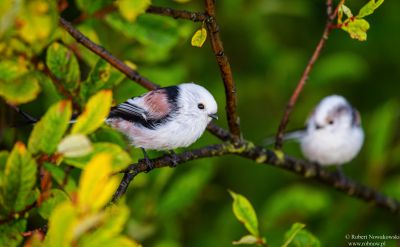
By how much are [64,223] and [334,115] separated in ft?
10.2

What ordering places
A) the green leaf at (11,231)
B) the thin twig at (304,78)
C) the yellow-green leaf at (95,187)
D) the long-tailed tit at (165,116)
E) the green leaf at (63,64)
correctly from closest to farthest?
1. the yellow-green leaf at (95,187)
2. the green leaf at (11,231)
3. the green leaf at (63,64)
4. the thin twig at (304,78)
5. the long-tailed tit at (165,116)

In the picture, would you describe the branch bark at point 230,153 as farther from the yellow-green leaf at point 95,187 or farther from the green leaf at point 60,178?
the yellow-green leaf at point 95,187

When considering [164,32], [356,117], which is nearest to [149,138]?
[164,32]

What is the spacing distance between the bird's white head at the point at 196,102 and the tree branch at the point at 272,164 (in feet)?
0.73

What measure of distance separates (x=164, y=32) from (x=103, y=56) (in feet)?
1.29

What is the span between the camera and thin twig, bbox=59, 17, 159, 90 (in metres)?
1.86

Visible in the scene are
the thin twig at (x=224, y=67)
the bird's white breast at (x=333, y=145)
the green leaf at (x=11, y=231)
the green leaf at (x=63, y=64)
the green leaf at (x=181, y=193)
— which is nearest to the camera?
the green leaf at (x=11, y=231)

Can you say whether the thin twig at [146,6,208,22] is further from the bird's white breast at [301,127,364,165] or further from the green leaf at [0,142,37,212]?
the bird's white breast at [301,127,364,165]

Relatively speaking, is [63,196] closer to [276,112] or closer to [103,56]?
[103,56]

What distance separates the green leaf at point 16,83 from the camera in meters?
1.55

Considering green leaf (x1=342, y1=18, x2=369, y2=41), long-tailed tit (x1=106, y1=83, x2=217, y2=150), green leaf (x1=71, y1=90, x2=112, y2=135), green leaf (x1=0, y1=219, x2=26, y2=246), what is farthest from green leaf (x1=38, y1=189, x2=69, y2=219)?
green leaf (x1=342, y1=18, x2=369, y2=41)

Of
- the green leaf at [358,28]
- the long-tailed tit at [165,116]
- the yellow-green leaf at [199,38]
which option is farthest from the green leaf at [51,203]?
the green leaf at [358,28]

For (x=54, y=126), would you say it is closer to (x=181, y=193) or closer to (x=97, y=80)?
(x=97, y=80)

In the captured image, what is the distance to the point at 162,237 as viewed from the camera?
2.59m
